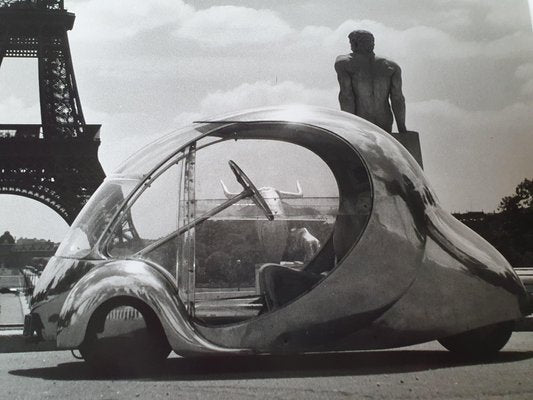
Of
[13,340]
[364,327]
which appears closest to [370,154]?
[364,327]

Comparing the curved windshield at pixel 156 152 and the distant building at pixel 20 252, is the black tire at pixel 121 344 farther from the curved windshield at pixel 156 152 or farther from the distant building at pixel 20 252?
the distant building at pixel 20 252

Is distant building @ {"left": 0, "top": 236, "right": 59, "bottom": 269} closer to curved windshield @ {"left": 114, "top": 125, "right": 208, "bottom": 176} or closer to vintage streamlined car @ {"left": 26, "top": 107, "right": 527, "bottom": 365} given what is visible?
curved windshield @ {"left": 114, "top": 125, "right": 208, "bottom": 176}

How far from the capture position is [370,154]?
4.66 meters

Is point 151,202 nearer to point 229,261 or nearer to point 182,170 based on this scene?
point 182,170

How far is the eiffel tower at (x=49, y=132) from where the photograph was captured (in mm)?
23359

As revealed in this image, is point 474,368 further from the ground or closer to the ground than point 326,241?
closer to the ground

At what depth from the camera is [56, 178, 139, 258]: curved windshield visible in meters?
4.57

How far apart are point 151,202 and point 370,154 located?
4.52 ft

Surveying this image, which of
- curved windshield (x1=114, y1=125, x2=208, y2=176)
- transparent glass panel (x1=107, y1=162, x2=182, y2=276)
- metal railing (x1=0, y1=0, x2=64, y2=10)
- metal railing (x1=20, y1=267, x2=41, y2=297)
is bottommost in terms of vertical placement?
metal railing (x1=20, y1=267, x2=41, y2=297)

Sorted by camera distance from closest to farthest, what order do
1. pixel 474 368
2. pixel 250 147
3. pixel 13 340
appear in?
pixel 474 368 → pixel 250 147 → pixel 13 340

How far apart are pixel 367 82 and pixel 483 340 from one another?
2772 mm

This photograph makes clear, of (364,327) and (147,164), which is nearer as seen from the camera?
(364,327)

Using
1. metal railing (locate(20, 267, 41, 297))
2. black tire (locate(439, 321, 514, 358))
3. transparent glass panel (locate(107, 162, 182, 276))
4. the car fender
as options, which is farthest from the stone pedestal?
metal railing (locate(20, 267, 41, 297))

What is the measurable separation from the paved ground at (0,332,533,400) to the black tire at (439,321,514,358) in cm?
11
